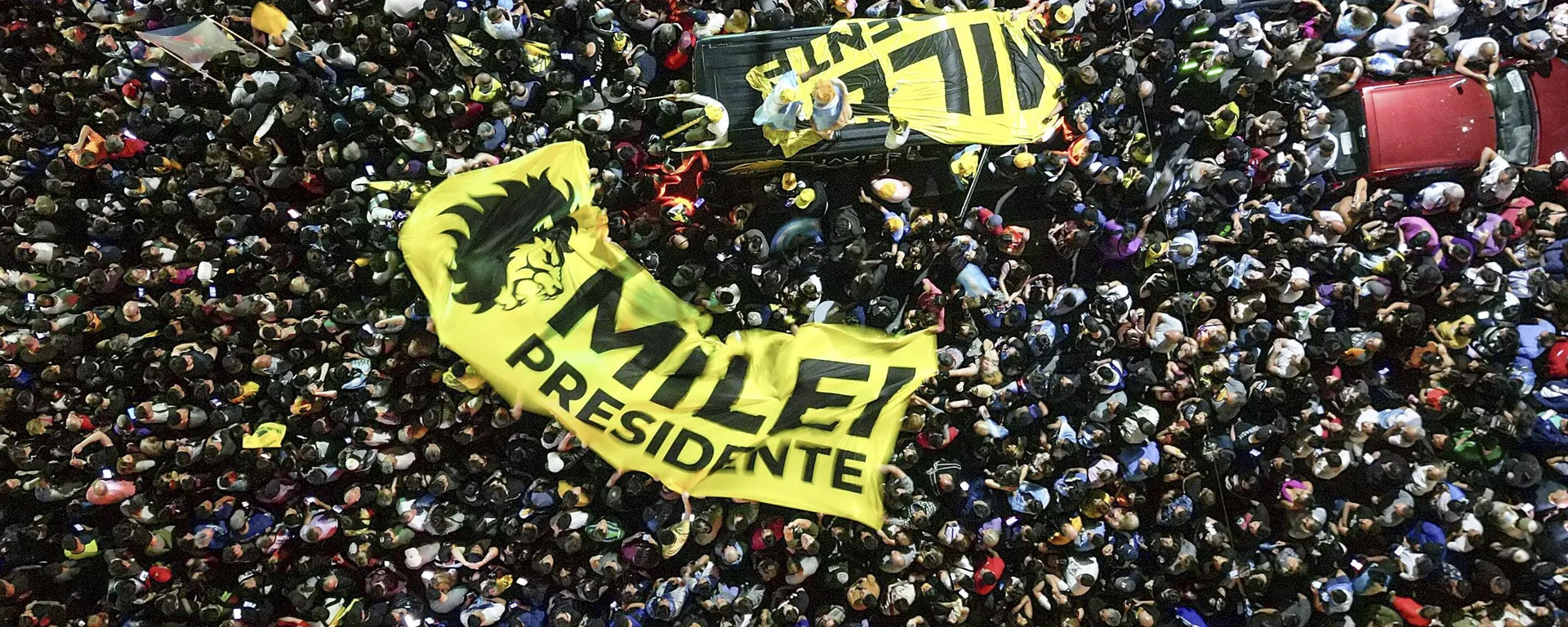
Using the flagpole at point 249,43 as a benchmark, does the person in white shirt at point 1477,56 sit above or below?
below

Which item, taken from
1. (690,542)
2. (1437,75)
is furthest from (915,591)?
(1437,75)

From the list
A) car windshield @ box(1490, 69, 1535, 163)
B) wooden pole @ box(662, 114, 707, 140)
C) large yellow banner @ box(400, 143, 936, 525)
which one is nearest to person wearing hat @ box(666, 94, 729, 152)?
wooden pole @ box(662, 114, 707, 140)

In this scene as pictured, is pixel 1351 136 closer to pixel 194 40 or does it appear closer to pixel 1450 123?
pixel 1450 123

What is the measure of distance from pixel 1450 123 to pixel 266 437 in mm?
7910

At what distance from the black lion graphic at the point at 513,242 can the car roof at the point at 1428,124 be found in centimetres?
526

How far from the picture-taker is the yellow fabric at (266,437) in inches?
182

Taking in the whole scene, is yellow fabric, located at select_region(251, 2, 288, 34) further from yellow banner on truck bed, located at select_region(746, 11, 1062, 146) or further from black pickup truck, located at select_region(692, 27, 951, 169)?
yellow banner on truck bed, located at select_region(746, 11, 1062, 146)

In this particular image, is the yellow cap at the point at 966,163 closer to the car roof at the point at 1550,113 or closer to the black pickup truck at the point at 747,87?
the black pickup truck at the point at 747,87

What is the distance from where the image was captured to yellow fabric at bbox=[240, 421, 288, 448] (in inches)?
182

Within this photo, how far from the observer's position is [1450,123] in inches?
186

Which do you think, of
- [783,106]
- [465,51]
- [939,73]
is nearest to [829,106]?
[783,106]

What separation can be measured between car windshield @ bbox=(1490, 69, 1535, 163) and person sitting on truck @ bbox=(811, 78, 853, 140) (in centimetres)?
429

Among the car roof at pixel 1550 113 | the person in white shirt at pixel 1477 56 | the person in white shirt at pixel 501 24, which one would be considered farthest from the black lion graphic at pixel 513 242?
the car roof at pixel 1550 113

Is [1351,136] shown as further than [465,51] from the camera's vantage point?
Yes
